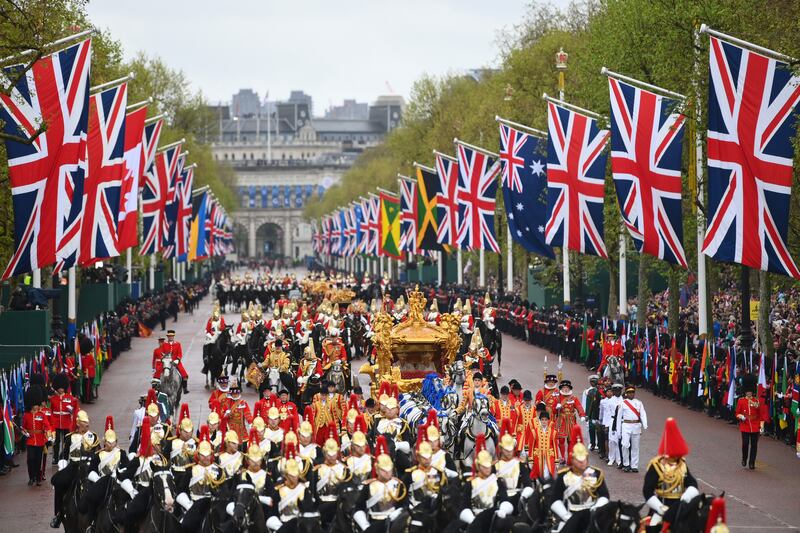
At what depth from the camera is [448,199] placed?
179ft

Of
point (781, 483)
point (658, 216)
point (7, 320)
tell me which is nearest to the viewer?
point (781, 483)

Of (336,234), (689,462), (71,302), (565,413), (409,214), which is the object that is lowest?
(689,462)

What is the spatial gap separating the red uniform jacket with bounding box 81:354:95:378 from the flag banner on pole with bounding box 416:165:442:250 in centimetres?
2858

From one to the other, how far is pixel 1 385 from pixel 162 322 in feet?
121

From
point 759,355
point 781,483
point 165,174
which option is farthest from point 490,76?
point 781,483

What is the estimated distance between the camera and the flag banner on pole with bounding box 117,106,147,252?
35653mm

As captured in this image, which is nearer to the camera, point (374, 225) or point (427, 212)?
point (427, 212)

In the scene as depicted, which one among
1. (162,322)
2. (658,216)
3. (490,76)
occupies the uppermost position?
(490,76)

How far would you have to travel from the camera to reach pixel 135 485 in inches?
703

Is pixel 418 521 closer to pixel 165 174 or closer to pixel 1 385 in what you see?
pixel 1 385

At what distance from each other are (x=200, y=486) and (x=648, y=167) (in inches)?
586

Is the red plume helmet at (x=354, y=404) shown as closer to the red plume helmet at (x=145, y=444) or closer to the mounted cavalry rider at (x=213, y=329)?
the red plume helmet at (x=145, y=444)

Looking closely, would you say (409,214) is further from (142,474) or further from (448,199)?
(142,474)

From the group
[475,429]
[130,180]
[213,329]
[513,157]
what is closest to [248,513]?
[475,429]
